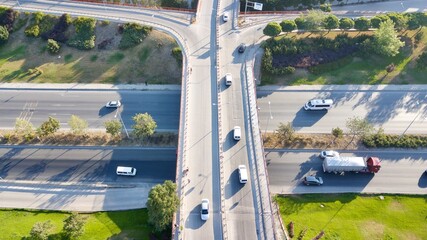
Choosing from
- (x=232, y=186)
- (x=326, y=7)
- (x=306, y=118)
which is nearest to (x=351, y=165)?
(x=306, y=118)

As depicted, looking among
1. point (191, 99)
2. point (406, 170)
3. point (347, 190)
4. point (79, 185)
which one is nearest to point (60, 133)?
point (79, 185)

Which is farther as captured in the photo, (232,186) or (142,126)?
(142,126)

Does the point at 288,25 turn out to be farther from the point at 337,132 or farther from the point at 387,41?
the point at 337,132

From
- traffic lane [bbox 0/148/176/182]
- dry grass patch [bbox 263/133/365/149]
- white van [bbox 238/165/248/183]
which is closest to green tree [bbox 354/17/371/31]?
dry grass patch [bbox 263/133/365/149]

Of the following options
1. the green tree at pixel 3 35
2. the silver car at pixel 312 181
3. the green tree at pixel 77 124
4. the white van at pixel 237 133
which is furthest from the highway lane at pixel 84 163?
the green tree at pixel 3 35

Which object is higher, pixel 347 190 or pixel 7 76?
pixel 7 76

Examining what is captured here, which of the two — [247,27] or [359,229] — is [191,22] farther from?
[359,229]

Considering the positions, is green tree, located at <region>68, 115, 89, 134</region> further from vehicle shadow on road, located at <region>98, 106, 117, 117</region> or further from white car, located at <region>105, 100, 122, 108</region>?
white car, located at <region>105, 100, 122, 108</region>
